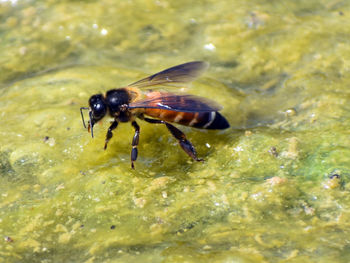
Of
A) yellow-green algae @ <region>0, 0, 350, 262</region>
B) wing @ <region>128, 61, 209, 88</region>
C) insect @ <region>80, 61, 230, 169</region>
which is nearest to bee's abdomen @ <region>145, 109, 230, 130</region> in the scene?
insect @ <region>80, 61, 230, 169</region>

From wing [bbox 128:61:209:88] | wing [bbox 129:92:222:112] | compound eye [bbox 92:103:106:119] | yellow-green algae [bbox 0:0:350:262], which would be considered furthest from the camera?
wing [bbox 128:61:209:88]

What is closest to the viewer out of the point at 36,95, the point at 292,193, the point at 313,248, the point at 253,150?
the point at 313,248

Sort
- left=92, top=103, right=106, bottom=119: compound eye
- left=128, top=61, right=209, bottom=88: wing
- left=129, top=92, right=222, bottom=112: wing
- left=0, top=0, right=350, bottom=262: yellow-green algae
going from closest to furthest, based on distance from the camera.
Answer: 1. left=0, top=0, right=350, bottom=262: yellow-green algae
2. left=129, top=92, right=222, bottom=112: wing
3. left=92, top=103, right=106, bottom=119: compound eye
4. left=128, top=61, right=209, bottom=88: wing

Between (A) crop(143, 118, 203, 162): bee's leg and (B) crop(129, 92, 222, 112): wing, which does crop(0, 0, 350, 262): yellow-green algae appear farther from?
(B) crop(129, 92, 222, 112): wing

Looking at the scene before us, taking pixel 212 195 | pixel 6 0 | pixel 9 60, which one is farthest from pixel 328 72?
pixel 6 0

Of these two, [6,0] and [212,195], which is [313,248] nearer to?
[212,195]

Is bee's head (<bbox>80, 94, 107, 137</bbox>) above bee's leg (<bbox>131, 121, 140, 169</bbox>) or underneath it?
above

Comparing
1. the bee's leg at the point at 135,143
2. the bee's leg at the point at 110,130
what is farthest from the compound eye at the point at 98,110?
the bee's leg at the point at 135,143
